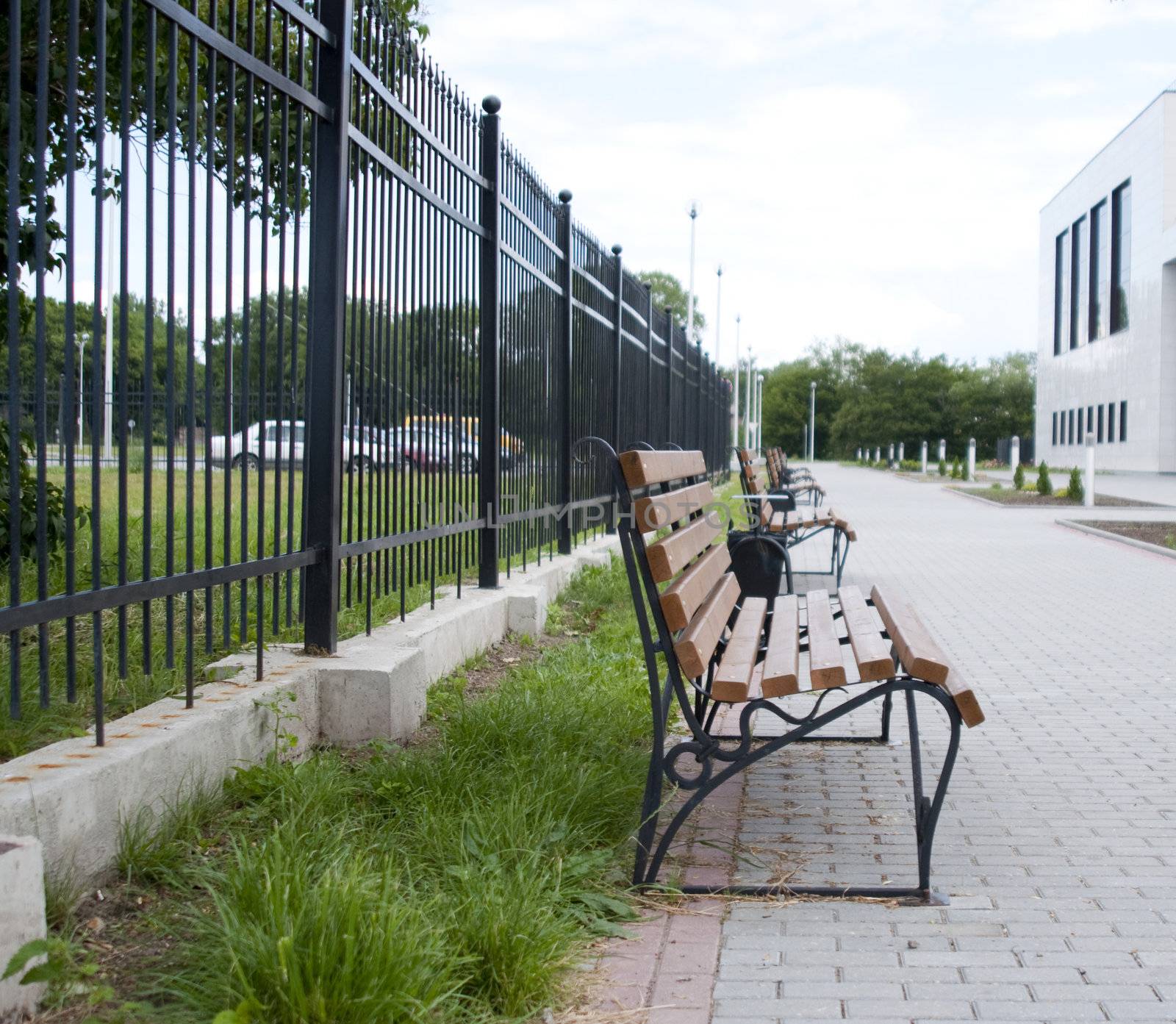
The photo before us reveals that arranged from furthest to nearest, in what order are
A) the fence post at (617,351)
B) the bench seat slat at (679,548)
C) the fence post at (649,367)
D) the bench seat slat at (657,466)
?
the fence post at (649,367) → the fence post at (617,351) → the bench seat slat at (657,466) → the bench seat slat at (679,548)

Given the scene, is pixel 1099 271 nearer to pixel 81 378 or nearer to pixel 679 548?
pixel 679 548

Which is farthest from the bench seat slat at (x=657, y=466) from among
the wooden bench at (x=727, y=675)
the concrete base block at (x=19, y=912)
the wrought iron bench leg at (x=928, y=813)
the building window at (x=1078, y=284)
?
the building window at (x=1078, y=284)

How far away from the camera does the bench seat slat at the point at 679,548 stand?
3.49 meters

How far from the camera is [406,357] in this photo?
541cm

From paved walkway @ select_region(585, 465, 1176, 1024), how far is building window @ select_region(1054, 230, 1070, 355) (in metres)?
55.6

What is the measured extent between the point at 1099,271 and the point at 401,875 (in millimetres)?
56311

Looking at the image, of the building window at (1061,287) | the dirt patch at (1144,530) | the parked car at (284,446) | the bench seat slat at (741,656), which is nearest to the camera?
the bench seat slat at (741,656)

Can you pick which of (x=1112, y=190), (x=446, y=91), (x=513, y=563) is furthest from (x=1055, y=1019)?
(x=1112, y=190)

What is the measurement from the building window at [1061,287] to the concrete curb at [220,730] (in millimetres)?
58130

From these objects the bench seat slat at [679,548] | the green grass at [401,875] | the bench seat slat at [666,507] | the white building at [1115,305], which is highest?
the white building at [1115,305]

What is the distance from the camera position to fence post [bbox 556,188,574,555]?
29.2 ft

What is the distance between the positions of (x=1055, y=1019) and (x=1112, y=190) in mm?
54094

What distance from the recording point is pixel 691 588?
3811 mm

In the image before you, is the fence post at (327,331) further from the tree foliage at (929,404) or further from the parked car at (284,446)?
the tree foliage at (929,404)
